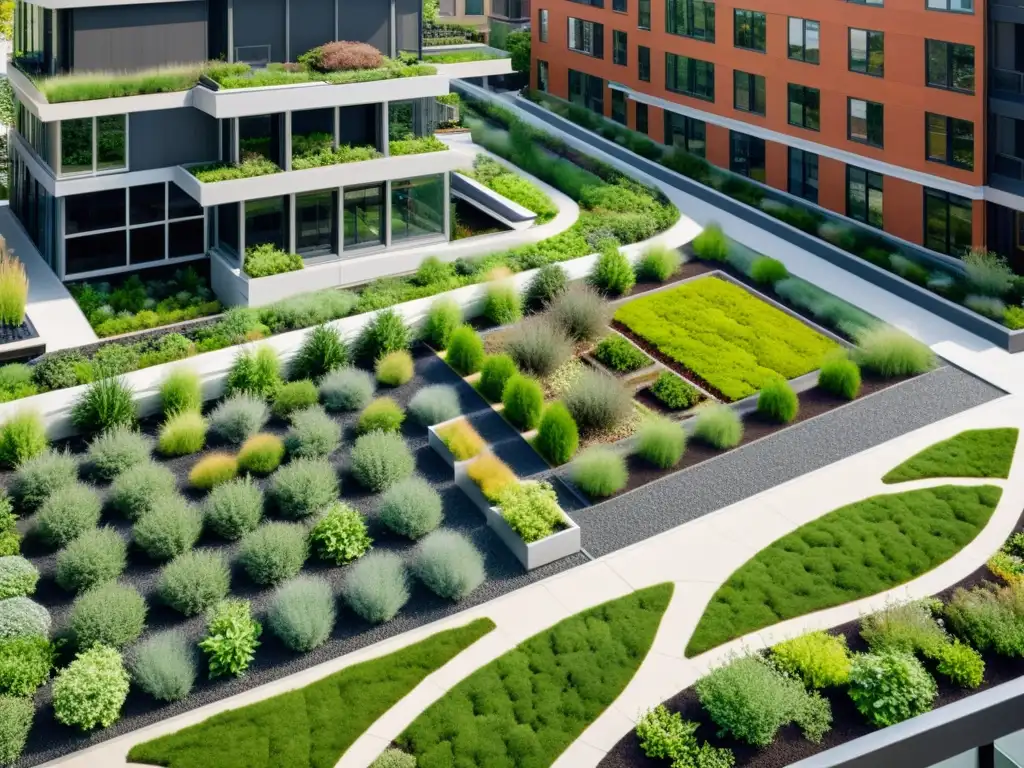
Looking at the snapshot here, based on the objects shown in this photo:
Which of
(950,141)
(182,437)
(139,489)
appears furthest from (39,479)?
(950,141)

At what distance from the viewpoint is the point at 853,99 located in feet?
114

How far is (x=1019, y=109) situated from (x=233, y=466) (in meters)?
21.2

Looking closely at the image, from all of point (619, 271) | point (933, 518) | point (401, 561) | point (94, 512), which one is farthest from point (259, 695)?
point (619, 271)

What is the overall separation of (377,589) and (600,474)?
5.11 meters

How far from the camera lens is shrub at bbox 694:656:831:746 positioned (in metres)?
16.3

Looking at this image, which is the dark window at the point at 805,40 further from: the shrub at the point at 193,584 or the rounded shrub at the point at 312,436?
the shrub at the point at 193,584

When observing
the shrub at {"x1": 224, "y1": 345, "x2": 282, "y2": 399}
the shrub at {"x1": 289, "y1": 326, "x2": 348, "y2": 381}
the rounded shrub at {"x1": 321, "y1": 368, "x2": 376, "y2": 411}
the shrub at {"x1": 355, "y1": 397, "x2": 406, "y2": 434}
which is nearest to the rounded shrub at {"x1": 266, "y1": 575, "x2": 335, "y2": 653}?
the shrub at {"x1": 355, "y1": 397, "x2": 406, "y2": 434}

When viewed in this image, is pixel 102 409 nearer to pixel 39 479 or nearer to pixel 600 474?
pixel 39 479

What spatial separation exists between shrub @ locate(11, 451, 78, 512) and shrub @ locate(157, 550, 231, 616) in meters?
3.59

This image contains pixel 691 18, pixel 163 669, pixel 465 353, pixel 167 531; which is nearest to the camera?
pixel 163 669

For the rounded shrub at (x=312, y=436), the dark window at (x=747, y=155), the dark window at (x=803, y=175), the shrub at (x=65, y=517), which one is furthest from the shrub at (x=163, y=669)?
the dark window at (x=747, y=155)

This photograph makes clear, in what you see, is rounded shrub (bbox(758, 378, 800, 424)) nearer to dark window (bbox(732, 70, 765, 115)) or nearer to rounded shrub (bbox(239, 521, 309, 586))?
rounded shrub (bbox(239, 521, 309, 586))

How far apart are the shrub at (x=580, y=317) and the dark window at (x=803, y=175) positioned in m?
12.9

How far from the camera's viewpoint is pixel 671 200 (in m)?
37.0
